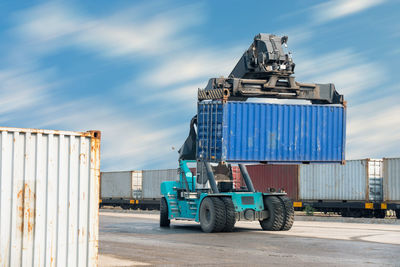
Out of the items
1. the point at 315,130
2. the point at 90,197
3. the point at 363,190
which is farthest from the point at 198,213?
the point at 363,190

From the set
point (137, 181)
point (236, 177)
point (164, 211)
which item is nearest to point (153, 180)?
point (137, 181)

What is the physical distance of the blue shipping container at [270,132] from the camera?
66.1ft

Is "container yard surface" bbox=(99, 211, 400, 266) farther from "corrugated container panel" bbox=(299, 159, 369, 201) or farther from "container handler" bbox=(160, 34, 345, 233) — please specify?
"corrugated container panel" bbox=(299, 159, 369, 201)

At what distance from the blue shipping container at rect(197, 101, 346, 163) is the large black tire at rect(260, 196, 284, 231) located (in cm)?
159

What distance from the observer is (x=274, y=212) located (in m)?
20.0

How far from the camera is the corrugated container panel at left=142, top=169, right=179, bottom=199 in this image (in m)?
43.2

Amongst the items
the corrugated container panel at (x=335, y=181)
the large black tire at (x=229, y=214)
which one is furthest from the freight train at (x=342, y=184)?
the large black tire at (x=229, y=214)

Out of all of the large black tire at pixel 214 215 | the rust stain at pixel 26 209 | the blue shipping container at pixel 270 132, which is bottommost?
the large black tire at pixel 214 215

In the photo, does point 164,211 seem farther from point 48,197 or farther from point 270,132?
point 48,197

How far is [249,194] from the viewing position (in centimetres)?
1997

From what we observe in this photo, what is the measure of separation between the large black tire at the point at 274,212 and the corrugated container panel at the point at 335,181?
1259 centimetres

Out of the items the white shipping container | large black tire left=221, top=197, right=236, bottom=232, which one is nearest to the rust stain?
large black tire left=221, top=197, right=236, bottom=232

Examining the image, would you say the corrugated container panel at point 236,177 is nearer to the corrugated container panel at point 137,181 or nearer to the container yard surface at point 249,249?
the container yard surface at point 249,249

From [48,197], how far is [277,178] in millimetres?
28292
